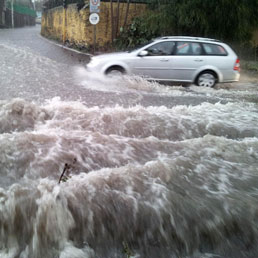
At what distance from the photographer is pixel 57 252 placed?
9.21 feet

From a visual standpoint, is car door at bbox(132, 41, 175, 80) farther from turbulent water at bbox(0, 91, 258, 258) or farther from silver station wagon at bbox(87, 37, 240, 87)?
turbulent water at bbox(0, 91, 258, 258)

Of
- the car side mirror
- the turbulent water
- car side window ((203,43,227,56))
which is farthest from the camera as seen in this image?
car side window ((203,43,227,56))

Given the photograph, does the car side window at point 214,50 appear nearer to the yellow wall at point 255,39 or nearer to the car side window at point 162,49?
the car side window at point 162,49

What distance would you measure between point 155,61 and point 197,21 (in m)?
6.35

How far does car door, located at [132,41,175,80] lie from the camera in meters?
8.79

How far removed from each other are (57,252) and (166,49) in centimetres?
738

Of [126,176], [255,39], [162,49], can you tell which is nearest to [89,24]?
[162,49]

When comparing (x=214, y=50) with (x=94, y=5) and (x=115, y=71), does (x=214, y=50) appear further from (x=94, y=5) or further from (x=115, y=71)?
(x=94, y=5)

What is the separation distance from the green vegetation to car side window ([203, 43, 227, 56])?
17.3 feet

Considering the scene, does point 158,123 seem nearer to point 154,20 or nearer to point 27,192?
point 27,192

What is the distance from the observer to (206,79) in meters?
9.23

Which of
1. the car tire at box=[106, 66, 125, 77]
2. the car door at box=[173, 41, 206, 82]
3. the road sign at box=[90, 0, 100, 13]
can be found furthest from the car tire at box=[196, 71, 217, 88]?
the road sign at box=[90, 0, 100, 13]

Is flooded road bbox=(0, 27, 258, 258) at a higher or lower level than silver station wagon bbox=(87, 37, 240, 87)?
lower

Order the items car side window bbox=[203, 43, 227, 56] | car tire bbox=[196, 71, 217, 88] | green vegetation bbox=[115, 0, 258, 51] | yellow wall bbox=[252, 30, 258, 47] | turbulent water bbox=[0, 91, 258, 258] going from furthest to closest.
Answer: yellow wall bbox=[252, 30, 258, 47] → green vegetation bbox=[115, 0, 258, 51] → car tire bbox=[196, 71, 217, 88] → car side window bbox=[203, 43, 227, 56] → turbulent water bbox=[0, 91, 258, 258]
